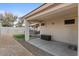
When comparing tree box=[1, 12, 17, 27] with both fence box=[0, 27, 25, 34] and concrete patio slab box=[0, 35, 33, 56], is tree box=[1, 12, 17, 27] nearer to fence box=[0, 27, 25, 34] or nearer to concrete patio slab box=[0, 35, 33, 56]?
fence box=[0, 27, 25, 34]

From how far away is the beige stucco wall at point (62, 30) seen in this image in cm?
1180

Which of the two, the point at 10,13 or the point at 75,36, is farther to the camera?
the point at 10,13

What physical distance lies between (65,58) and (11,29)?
86.0 feet

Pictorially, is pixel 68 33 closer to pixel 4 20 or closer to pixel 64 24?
pixel 64 24

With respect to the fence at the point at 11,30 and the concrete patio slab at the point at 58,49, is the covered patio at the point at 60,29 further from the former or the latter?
the fence at the point at 11,30

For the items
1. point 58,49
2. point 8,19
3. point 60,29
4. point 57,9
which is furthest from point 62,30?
point 8,19

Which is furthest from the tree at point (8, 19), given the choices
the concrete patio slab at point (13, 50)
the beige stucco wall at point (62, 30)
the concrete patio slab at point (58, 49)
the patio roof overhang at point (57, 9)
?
the patio roof overhang at point (57, 9)

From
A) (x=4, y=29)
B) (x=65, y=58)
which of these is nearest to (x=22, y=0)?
(x=65, y=58)

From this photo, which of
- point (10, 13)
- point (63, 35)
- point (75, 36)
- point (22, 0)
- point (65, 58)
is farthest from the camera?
point (10, 13)

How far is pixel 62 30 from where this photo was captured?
13.8 metres

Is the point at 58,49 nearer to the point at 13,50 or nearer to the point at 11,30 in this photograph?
the point at 13,50

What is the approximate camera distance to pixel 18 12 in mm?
39188

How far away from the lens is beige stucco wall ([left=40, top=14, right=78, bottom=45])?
11805 mm

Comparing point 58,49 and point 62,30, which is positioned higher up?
point 62,30
